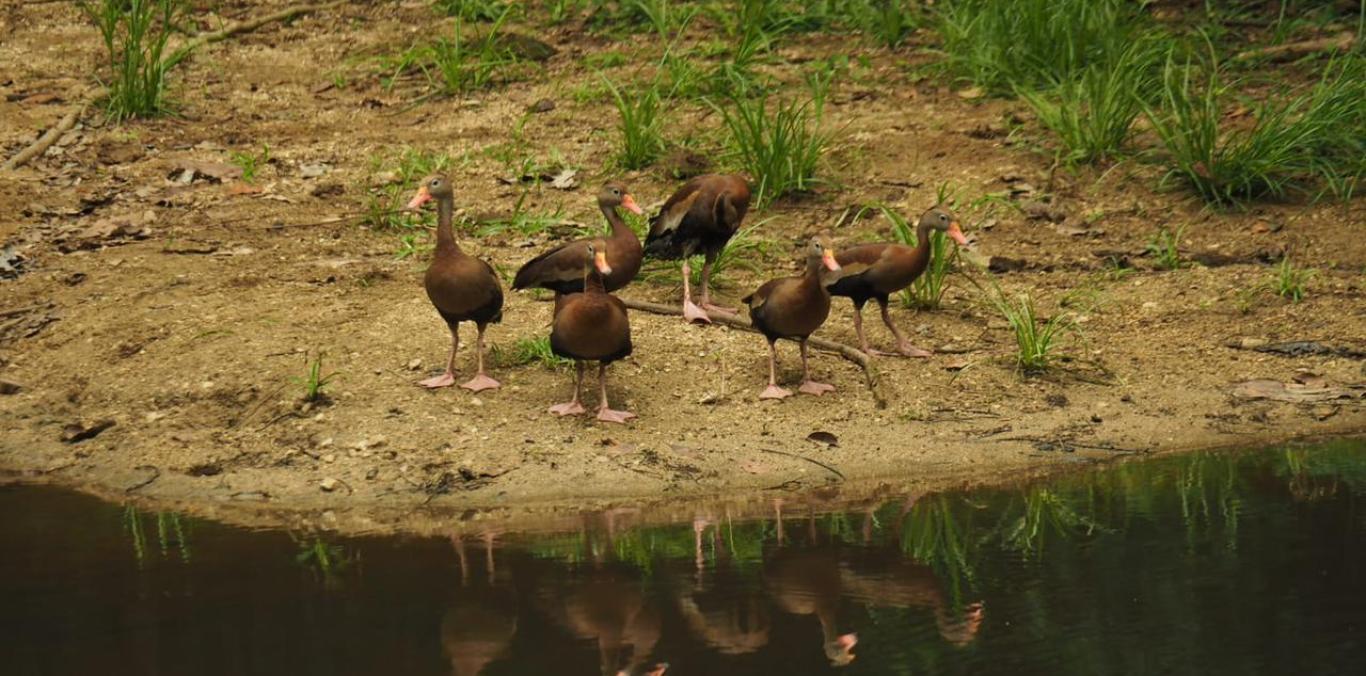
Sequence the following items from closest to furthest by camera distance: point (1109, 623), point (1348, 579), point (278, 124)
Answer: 1. point (1109, 623)
2. point (1348, 579)
3. point (278, 124)

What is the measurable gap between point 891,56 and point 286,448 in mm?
5778

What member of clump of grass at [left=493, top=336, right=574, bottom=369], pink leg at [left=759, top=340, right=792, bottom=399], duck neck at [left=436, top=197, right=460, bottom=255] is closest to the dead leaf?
pink leg at [left=759, top=340, right=792, bottom=399]

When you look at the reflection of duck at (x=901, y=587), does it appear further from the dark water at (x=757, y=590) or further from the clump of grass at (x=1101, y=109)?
the clump of grass at (x=1101, y=109)

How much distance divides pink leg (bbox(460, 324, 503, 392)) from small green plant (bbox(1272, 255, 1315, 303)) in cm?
379

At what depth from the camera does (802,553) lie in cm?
564

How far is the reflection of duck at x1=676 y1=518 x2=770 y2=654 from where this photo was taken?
487cm

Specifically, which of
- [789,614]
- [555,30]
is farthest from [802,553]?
[555,30]

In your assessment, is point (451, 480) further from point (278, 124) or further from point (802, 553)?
point (278, 124)

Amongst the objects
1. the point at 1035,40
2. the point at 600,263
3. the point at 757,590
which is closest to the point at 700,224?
the point at 600,263

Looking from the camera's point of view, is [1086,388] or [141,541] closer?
[141,541]

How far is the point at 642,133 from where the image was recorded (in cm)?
963

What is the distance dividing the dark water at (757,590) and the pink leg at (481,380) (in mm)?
1240

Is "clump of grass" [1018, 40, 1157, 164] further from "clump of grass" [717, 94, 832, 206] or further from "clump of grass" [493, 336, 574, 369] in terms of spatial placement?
"clump of grass" [493, 336, 574, 369]

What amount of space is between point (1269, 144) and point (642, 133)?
3.38m
